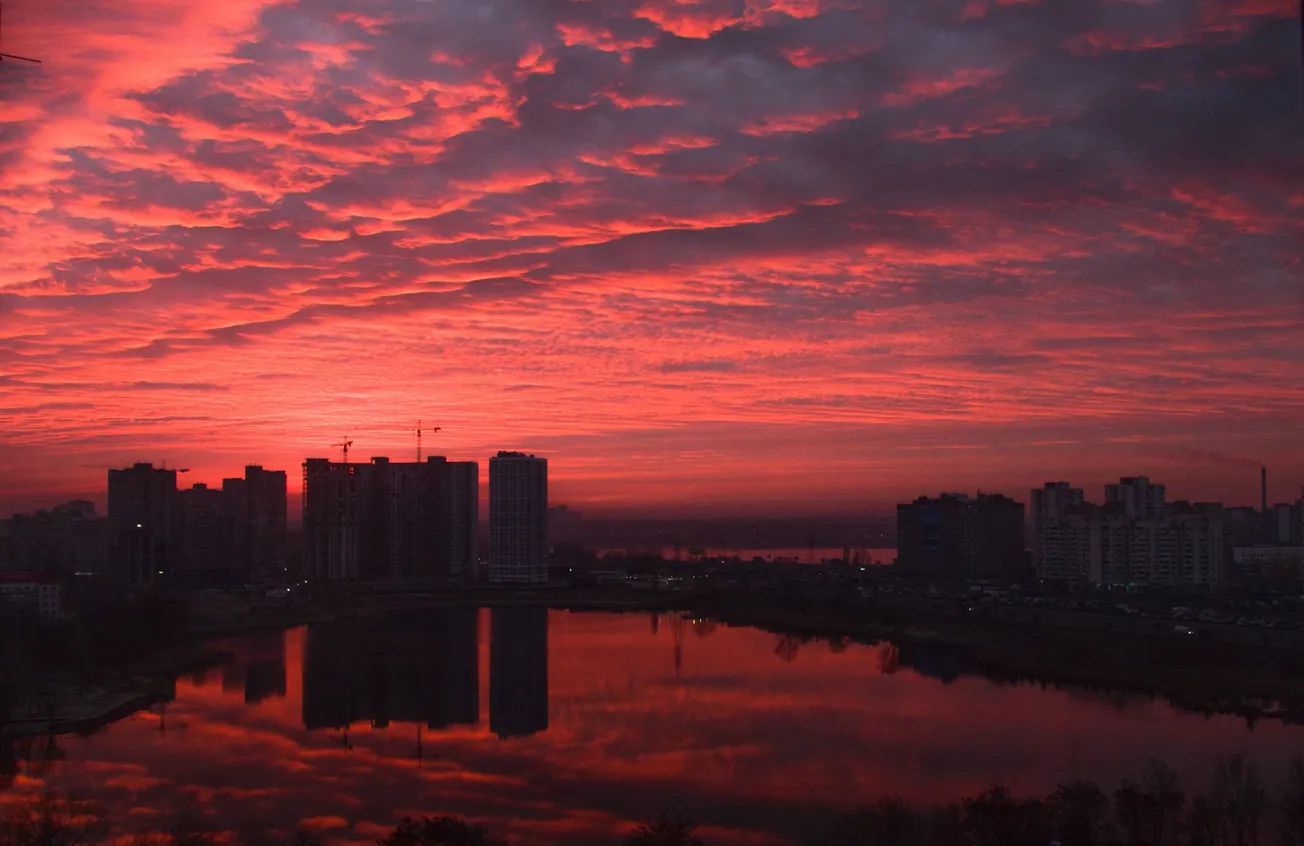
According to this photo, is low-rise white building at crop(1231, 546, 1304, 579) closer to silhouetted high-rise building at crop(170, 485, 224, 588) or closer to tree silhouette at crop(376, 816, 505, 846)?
tree silhouette at crop(376, 816, 505, 846)

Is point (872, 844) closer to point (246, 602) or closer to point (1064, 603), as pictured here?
point (1064, 603)

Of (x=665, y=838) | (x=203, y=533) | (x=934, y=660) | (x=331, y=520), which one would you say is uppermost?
(x=331, y=520)

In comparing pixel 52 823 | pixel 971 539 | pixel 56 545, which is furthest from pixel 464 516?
pixel 52 823

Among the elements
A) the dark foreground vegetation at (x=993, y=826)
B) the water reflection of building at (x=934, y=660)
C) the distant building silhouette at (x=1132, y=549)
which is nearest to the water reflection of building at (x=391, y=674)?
the dark foreground vegetation at (x=993, y=826)

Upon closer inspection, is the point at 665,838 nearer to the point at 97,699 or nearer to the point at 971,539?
the point at 97,699

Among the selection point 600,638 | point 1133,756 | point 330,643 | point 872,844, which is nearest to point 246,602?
point 330,643

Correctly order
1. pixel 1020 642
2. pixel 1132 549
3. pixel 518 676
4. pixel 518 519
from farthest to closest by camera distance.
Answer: pixel 518 519 → pixel 1132 549 → pixel 1020 642 → pixel 518 676

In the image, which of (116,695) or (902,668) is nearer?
(116,695)

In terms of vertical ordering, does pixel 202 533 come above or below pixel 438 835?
above
